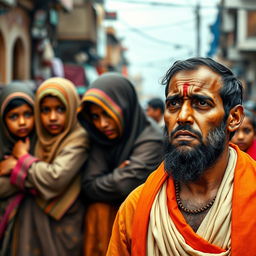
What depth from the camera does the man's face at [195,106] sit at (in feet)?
6.77

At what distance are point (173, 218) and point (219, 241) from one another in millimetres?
213

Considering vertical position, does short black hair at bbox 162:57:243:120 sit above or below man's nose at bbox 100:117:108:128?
above

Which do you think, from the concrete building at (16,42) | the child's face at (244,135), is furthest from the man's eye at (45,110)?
the concrete building at (16,42)

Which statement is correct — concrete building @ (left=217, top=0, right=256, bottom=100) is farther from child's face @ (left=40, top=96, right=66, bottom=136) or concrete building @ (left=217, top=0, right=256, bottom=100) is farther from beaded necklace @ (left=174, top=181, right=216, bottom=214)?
beaded necklace @ (left=174, top=181, right=216, bottom=214)

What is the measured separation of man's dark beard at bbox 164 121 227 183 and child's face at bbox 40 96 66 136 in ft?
6.08

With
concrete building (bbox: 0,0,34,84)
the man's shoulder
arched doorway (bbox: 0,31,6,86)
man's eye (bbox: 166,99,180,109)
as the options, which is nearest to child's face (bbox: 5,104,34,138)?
the man's shoulder

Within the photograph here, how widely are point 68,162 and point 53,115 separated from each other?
0.40 m

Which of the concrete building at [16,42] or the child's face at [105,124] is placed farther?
the concrete building at [16,42]

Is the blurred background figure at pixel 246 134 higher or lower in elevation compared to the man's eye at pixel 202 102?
lower

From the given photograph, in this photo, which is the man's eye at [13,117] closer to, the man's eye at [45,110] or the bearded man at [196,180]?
the man's eye at [45,110]

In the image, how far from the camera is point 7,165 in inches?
149

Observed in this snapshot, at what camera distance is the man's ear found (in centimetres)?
215

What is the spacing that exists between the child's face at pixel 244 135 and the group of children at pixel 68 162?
2.12 feet

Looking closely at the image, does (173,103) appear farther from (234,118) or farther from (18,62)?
(18,62)
